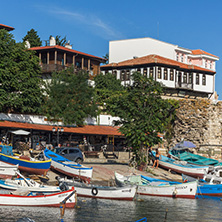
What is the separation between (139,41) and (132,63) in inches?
438

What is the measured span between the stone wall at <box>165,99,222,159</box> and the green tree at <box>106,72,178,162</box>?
2179 centimetres

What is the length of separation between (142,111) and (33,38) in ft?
152

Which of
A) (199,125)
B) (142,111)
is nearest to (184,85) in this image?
(199,125)

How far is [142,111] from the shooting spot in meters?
38.9

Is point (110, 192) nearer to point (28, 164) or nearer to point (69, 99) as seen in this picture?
point (28, 164)

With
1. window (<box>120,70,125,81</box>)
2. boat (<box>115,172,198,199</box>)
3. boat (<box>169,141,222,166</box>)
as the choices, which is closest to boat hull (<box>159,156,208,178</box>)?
boat (<box>169,141,222,166</box>)

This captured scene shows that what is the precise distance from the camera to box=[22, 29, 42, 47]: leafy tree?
77812 millimetres

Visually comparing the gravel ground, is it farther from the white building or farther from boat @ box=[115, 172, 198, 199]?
the white building

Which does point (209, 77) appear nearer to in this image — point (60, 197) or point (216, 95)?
point (216, 95)

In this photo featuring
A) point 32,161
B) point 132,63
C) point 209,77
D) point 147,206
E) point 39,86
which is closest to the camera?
point 147,206

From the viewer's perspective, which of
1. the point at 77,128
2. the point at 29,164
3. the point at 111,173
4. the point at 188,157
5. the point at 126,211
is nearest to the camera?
the point at 126,211

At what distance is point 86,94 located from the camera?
52.1m

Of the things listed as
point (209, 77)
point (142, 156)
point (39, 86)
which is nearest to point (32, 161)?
point (142, 156)

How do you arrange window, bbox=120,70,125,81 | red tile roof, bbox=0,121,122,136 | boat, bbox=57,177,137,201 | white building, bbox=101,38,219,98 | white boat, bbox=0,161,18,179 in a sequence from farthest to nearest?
window, bbox=120,70,125,81 → white building, bbox=101,38,219,98 → red tile roof, bbox=0,121,122,136 → white boat, bbox=0,161,18,179 → boat, bbox=57,177,137,201
